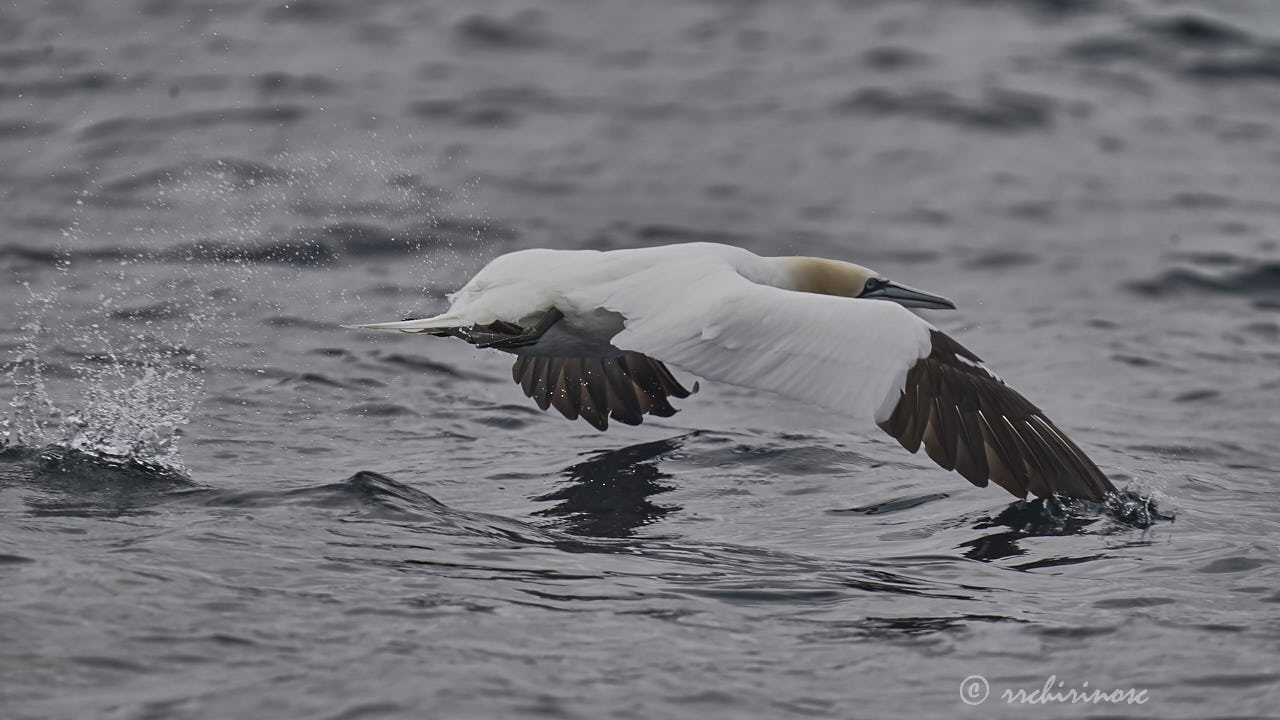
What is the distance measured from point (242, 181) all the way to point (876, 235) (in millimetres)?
5242

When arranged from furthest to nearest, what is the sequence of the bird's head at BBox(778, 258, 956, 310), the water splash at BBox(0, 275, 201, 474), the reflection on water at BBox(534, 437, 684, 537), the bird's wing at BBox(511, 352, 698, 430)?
the bird's wing at BBox(511, 352, 698, 430), the bird's head at BBox(778, 258, 956, 310), the water splash at BBox(0, 275, 201, 474), the reflection on water at BBox(534, 437, 684, 537)

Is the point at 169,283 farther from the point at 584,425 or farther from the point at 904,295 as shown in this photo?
the point at 904,295

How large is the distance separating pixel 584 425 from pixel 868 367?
251cm

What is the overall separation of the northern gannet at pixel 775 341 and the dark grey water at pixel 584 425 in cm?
42

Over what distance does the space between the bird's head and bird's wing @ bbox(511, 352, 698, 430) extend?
1051mm

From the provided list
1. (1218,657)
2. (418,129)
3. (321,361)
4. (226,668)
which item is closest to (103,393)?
(321,361)

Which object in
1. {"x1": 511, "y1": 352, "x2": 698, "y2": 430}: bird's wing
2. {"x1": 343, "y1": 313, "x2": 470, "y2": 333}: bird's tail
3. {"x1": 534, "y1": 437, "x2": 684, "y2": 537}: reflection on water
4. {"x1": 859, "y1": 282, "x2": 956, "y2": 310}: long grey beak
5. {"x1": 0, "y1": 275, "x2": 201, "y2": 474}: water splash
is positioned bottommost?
{"x1": 534, "y1": 437, "x2": 684, "y2": 537}: reflection on water

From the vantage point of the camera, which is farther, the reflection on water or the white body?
the reflection on water

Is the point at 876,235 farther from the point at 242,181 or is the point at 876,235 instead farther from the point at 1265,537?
the point at 1265,537

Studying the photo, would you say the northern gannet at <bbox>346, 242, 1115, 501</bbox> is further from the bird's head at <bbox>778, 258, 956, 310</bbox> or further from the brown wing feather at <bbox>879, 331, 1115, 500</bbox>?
the bird's head at <bbox>778, 258, 956, 310</bbox>

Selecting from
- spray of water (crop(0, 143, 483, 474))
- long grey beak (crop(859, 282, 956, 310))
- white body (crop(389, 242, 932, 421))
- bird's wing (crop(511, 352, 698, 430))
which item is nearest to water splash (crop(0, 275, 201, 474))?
spray of water (crop(0, 143, 483, 474))

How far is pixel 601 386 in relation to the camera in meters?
8.08

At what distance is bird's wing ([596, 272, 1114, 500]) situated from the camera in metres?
6.08

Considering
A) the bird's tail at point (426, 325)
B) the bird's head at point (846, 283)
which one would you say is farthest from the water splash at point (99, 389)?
the bird's head at point (846, 283)
